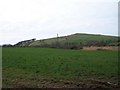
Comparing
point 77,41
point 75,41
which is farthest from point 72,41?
point 77,41

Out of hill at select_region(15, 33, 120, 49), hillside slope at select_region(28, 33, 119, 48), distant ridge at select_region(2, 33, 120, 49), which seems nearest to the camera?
hillside slope at select_region(28, 33, 119, 48)

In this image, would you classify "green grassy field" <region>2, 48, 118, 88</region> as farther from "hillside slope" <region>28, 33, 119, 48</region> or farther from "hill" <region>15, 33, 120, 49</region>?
"hillside slope" <region>28, 33, 119, 48</region>

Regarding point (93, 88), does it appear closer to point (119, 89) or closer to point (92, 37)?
point (119, 89)

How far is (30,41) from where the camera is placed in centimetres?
8962

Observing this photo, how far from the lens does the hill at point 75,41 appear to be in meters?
76.4

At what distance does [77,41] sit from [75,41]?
58 centimetres

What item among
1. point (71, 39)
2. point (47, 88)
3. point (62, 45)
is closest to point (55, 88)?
point (47, 88)

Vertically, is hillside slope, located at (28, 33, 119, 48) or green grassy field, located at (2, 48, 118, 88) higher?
hillside slope, located at (28, 33, 119, 48)

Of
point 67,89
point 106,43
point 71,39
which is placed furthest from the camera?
point 71,39

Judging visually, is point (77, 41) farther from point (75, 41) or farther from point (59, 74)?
point (59, 74)

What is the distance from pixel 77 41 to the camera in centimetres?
8381

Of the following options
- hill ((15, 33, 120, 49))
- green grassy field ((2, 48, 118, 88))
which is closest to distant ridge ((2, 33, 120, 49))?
hill ((15, 33, 120, 49))

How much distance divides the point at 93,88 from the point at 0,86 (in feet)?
12.3

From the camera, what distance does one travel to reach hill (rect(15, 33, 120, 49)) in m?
76.4
